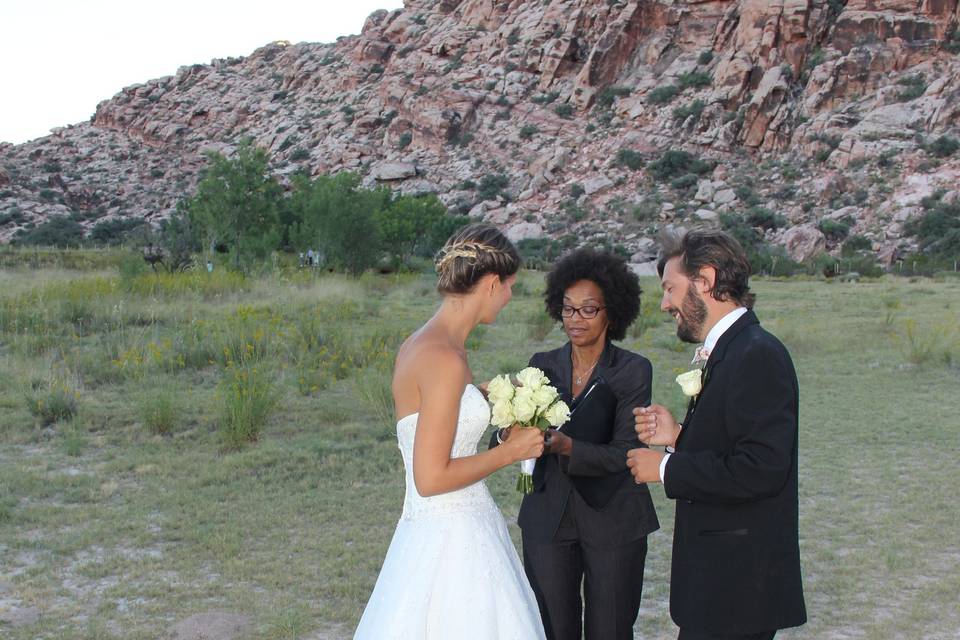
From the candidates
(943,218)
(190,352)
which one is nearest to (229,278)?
(190,352)

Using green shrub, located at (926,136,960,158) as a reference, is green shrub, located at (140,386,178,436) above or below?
below

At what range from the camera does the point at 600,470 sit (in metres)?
3.30

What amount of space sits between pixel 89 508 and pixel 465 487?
5.09m

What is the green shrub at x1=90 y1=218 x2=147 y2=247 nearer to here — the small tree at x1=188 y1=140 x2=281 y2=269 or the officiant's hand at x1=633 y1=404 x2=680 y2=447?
the small tree at x1=188 y1=140 x2=281 y2=269

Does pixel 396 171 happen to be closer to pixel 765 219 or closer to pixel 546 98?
pixel 546 98

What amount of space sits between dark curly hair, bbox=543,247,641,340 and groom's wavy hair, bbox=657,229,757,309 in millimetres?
997

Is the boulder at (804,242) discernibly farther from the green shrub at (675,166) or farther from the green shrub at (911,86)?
the green shrub at (911,86)

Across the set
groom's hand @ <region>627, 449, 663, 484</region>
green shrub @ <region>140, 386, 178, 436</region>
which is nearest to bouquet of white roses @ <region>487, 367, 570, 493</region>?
groom's hand @ <region>627, 449, 663, 484</region>

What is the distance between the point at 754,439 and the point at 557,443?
0.86 m

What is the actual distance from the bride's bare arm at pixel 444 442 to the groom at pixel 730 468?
0.42m

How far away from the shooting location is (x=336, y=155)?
221 feet

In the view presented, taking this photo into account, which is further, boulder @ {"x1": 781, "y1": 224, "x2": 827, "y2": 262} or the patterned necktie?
boulder @ {"x1": 781, "y1": 224, "x2": 827, "y2": 262}

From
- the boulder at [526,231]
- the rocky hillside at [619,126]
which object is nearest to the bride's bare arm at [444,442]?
the rocky hillside at [619,126]

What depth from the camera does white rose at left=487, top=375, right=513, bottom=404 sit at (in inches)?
121
